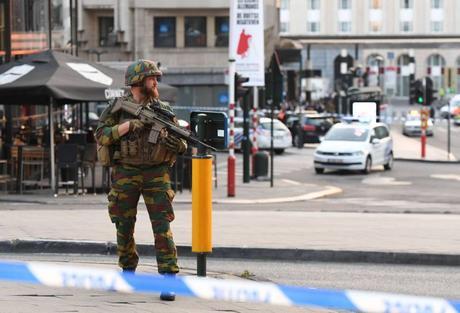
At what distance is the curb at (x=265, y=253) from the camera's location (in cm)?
1156

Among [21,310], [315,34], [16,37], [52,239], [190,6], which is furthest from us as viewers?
[315,34]

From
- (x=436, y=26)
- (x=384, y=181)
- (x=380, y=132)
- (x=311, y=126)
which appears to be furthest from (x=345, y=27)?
(x=384, y=181)

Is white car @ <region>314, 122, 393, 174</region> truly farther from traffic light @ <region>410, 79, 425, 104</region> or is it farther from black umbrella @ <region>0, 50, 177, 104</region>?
black umbrella @ <region>0, 50, 177, 104</region>

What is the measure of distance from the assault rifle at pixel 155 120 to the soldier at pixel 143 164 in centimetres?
5

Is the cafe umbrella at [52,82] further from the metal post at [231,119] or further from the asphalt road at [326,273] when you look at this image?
the asphalt road at [326,273]

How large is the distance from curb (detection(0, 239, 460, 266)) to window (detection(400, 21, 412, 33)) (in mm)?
64301

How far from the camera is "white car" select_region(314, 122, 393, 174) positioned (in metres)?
32.9

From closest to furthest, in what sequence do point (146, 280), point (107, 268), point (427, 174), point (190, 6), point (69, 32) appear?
1. point (146, 280)
2. point (107, 268)
3. point (69, 32)
4. point (427, 174)
5. point (190, 6)

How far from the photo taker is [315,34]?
71.2m

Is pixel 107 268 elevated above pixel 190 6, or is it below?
below

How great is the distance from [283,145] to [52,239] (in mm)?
31894

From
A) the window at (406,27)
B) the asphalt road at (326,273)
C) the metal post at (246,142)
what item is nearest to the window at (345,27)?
the window at (406,27)

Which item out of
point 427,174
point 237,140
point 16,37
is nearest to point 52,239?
point 16,37

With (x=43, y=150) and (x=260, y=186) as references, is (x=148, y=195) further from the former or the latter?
(x=260, y=186)
